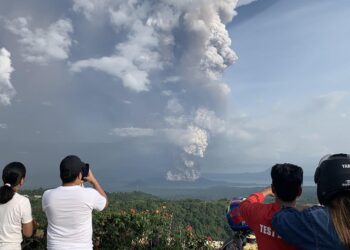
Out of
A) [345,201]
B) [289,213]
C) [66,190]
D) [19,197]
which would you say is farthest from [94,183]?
[345,201]

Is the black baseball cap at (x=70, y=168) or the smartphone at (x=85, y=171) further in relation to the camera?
the smartphone at (x=85, y=171)

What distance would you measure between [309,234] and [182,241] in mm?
4573

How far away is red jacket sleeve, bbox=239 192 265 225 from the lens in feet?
8.03

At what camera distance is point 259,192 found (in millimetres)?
2621

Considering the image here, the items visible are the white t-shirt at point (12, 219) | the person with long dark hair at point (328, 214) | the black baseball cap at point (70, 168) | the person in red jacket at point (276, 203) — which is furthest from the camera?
the white t-shirt at point (12, 219)

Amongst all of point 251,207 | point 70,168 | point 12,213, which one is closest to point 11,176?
point 12,213

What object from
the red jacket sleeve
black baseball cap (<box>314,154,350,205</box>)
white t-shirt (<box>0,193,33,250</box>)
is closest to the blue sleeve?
black baseball cap (<box>314,154,350,205</box>)

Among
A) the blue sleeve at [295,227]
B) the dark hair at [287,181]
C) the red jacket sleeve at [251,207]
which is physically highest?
the dark hair at [287,181]

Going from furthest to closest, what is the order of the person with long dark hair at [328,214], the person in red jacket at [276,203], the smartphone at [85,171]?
the smartphone at [85,171], the person in red jacket at [276,203], the person with long dark hair at [328,214]

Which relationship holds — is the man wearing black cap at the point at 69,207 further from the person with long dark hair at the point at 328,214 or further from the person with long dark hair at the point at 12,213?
the person with long dark hair at the point at 328,214

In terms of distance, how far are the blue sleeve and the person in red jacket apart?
7.1 inches

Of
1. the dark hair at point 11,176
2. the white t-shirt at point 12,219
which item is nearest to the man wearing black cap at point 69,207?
the white t-shirt at point 12,219

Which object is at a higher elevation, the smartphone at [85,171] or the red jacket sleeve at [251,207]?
the smartphone at [85,171]

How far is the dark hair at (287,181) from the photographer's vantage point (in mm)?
2359
